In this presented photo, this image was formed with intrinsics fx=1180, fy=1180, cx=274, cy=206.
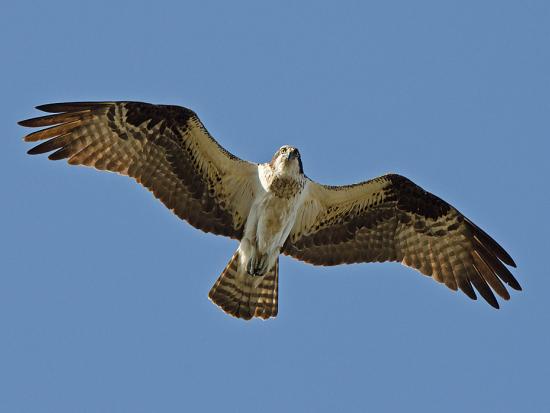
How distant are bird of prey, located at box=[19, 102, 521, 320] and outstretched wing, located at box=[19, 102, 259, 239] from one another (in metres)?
0.01

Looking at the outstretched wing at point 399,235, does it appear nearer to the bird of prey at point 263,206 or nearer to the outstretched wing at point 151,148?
the bird of prey at point 263,206

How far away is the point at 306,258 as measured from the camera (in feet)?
55.2

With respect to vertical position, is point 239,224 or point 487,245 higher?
point 487,245

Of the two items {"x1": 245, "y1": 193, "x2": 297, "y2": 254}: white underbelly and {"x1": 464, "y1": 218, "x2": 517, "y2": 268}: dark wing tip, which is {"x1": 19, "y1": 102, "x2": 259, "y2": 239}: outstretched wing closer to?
{"x1": 245, "y1": 193, "x2": 297, "y2": 254}: white underbelly

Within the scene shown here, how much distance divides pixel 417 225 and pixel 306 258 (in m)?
1.72

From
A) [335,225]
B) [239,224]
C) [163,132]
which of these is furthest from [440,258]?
[163,132]

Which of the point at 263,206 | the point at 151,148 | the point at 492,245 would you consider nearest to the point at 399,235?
the point at 492,245

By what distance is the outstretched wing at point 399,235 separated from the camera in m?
16.7

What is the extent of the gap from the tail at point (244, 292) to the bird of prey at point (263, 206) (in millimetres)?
14

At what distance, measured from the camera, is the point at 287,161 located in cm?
1568

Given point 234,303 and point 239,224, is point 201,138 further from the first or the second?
point 234,303

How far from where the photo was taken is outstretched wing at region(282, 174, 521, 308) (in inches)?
658

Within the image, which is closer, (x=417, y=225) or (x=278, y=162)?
(x=278, y=162)

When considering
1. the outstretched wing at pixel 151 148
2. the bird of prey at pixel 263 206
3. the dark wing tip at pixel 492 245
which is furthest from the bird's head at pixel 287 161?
the dark wing tip at pixel 492 245
